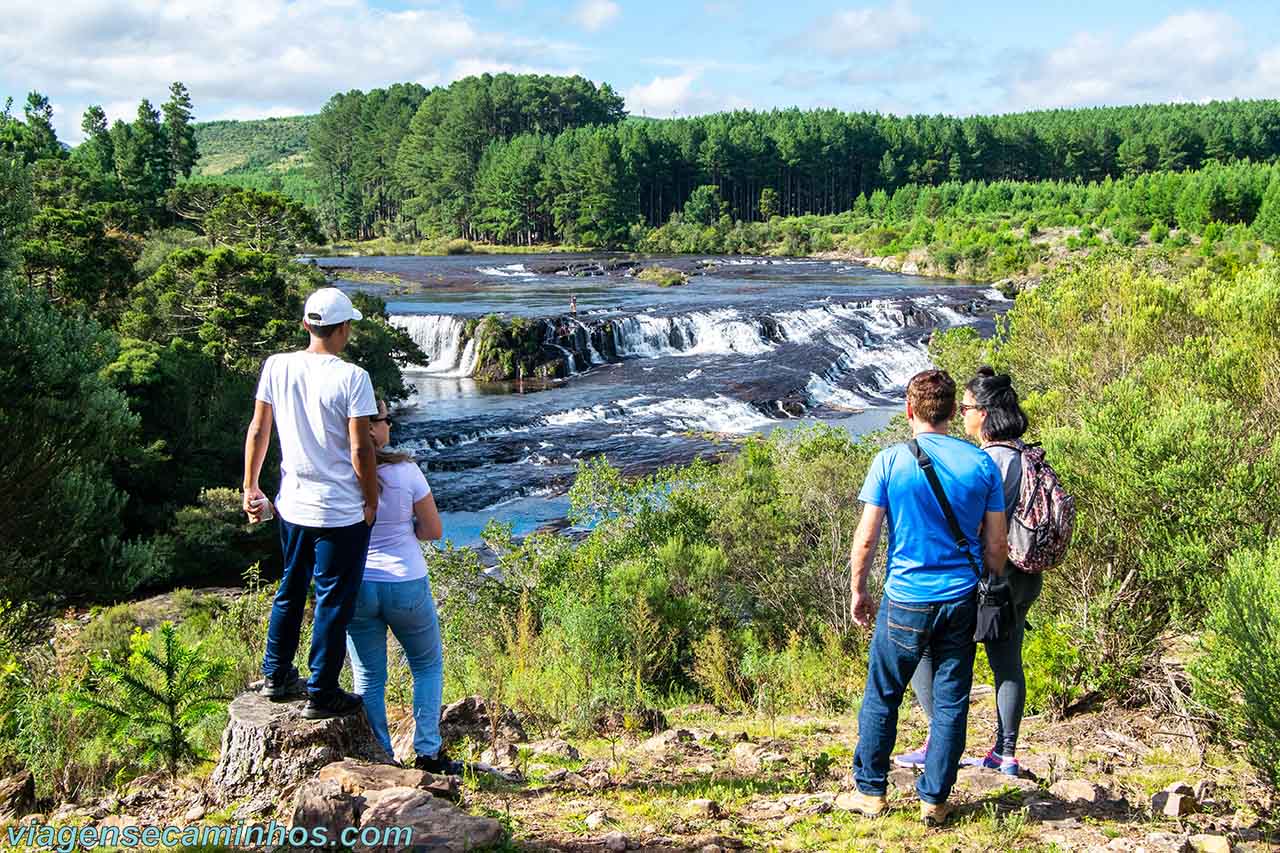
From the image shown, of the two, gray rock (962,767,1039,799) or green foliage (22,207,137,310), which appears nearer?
gray rock (962,767,1039,799)

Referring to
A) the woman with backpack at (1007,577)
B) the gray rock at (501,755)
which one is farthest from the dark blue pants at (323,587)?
the woman with backpack at (1007,577)

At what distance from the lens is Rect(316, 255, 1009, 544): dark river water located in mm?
21828

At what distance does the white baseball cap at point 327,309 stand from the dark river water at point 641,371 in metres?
13.3

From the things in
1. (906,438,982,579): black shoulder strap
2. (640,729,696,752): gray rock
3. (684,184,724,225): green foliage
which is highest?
(684,184,724,225): green foliage

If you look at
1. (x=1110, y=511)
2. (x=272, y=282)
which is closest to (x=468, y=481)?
(x=272, y=282)

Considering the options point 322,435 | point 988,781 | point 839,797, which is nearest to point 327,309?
point 322,435

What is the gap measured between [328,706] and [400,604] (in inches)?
22.6

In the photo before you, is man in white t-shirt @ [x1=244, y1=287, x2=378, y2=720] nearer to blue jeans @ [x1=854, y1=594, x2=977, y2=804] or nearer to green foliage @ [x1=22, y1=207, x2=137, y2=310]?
blue jeans @ [x1=854, y1=594, x2=977, y2=804]

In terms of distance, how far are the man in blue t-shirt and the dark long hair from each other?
0.55 meters

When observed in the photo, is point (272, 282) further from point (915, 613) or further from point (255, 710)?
point (915, 613)

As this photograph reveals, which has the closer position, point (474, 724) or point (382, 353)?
point (474, 724)

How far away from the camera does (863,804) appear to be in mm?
4496

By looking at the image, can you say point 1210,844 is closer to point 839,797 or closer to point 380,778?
point 839,797

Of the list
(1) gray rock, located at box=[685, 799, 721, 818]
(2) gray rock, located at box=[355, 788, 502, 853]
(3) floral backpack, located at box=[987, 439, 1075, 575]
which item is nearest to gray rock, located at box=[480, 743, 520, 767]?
(1) gray rock, located at box=[685, 799, 721, 818]
